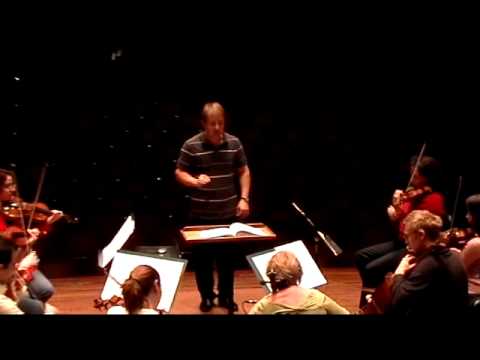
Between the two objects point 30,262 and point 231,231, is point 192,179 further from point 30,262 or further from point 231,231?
point 30,262

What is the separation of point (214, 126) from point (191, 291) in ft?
4.66

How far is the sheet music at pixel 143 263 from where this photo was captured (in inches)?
159

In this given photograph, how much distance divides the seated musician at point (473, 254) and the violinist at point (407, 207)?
65 cm

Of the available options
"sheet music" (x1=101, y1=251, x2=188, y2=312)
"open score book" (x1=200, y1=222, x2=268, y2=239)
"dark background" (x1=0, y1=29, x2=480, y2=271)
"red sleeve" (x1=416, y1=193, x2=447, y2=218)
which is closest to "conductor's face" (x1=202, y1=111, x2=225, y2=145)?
"open score book" (x1=200, y1=222, x2=268, y2=239)

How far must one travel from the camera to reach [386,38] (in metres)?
6.22

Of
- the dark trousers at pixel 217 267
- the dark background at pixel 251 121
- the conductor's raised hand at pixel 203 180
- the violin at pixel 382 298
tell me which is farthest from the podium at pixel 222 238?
the dark background at pixel 251 121

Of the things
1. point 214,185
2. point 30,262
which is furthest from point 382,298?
point 30,262

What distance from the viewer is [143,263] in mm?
4137

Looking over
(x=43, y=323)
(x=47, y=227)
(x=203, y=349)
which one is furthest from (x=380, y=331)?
(x=47, y=227)

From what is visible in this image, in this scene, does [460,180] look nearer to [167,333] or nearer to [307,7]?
[307,7]

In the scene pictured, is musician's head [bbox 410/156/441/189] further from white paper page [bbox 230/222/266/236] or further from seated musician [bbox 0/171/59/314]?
seated musician [bbox 0/171/59/314]

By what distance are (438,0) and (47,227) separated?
331 cm

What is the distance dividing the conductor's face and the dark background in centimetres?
111

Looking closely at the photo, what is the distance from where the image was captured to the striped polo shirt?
17.0ft
